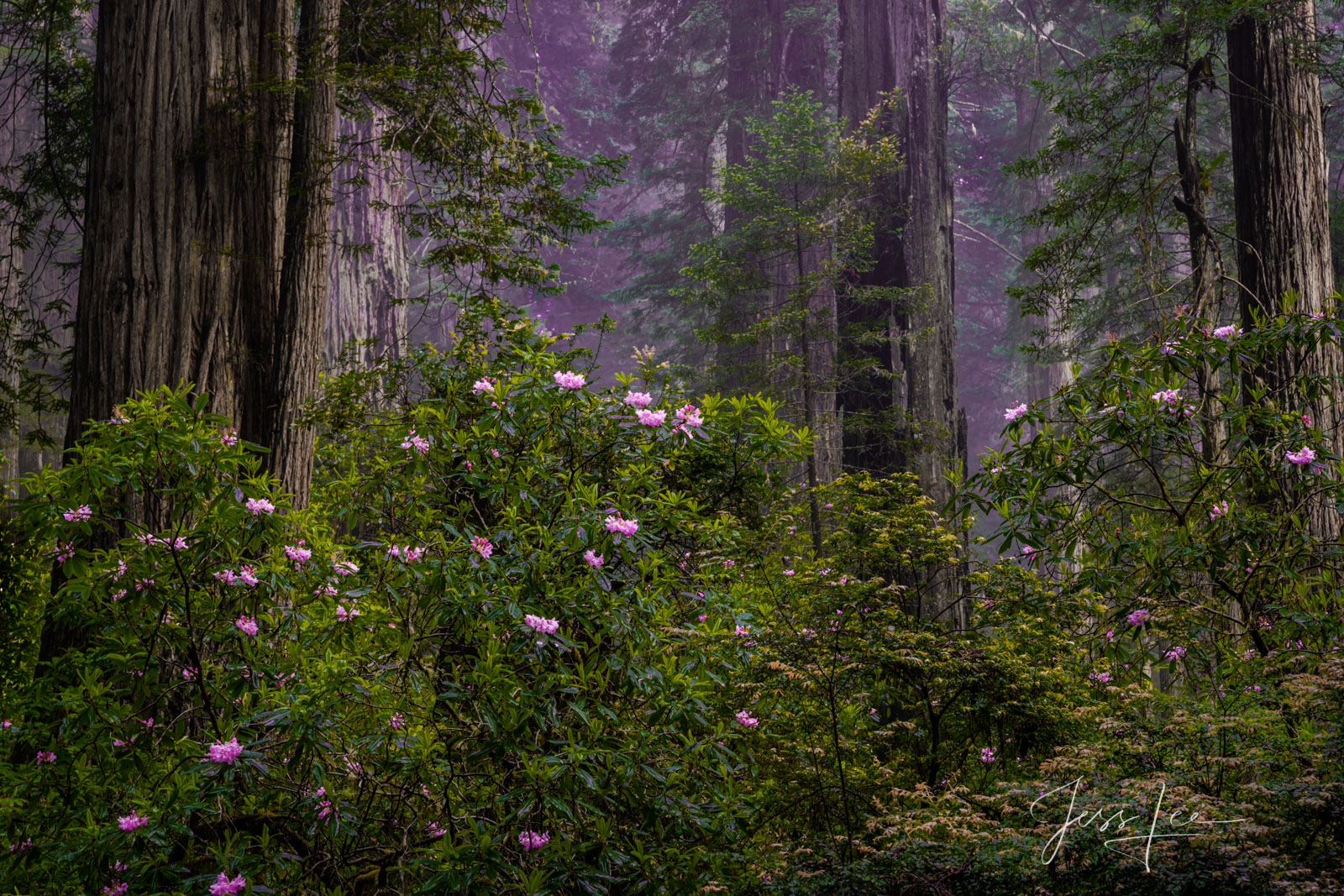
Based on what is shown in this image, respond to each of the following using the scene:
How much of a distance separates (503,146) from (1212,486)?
439 cm

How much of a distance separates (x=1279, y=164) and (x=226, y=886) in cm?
661

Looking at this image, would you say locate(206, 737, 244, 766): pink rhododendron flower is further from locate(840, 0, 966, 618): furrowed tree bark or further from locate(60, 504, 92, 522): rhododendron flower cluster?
locate(840, 0, 966, 618): furrowed tree bark

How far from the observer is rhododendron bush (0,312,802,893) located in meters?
2.74

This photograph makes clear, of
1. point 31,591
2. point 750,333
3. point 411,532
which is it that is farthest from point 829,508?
Result: point 31,591

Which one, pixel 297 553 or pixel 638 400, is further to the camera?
pixel 638 400

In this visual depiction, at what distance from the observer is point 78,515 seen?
2916 mm

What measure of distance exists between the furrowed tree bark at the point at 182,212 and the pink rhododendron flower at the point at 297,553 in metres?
2.11

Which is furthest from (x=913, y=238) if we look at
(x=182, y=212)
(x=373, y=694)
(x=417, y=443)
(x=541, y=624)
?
(x=373, y=694)

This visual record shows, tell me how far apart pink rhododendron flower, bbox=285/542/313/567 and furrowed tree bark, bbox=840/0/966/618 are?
618 cm

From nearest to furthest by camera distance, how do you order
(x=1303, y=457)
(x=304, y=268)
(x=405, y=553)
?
(x=405, y=553)
(x=1303, y=457)
(x=304, y=268)

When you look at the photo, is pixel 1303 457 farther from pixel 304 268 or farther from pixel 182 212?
pixel 182 212

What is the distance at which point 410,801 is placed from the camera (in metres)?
3.25

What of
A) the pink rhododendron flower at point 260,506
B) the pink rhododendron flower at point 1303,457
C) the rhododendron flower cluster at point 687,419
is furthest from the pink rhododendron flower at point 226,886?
the pink rhododendron flower at point 1303,457

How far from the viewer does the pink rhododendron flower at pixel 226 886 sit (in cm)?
255
